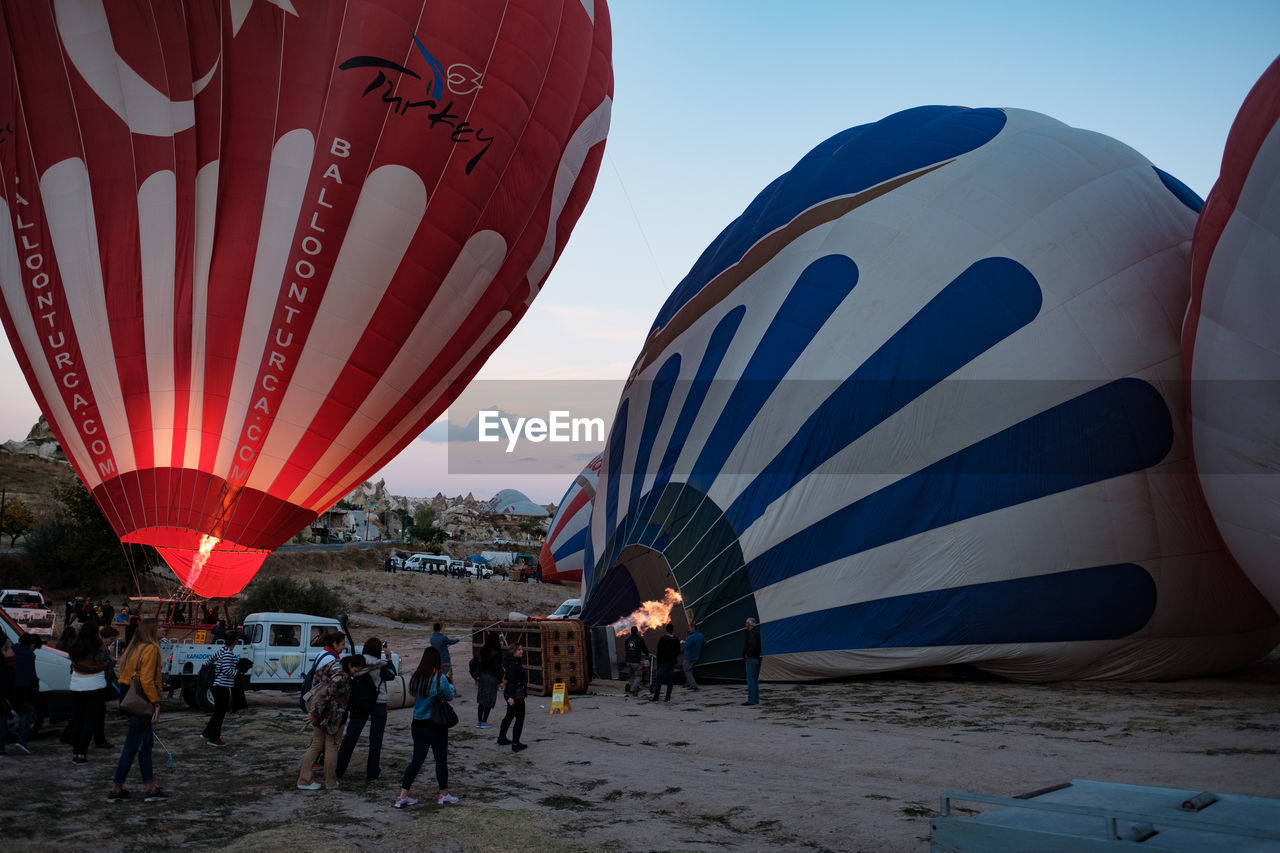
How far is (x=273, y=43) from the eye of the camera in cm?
1296

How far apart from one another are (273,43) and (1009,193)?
34.2 feet

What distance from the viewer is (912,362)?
12.0 m

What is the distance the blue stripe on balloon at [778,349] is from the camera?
1258 centimetres

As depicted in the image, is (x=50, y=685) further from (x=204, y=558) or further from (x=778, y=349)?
(x=778, y=349)

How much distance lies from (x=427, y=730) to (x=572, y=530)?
32.8 m

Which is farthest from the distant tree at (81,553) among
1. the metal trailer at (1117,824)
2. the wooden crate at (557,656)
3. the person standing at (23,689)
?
the metal trailer at (1117,824)

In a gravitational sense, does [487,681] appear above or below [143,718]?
below

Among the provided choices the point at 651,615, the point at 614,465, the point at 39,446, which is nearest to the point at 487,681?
the point at 651,615

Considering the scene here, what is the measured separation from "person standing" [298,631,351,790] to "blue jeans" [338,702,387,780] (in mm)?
223

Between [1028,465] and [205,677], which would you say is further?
[1028,465]

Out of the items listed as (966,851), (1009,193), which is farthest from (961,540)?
(966,851)

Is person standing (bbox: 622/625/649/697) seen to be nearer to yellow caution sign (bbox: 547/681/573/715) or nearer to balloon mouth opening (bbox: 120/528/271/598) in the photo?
yellow caution sign (bbox: 547/681/573/715)

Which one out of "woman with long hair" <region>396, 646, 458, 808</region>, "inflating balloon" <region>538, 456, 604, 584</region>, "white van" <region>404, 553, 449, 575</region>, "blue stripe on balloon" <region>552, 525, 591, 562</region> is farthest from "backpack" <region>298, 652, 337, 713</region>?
"white van" <region>404, 553, 449, 575</region>

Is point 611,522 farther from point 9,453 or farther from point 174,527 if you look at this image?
point 9,453
